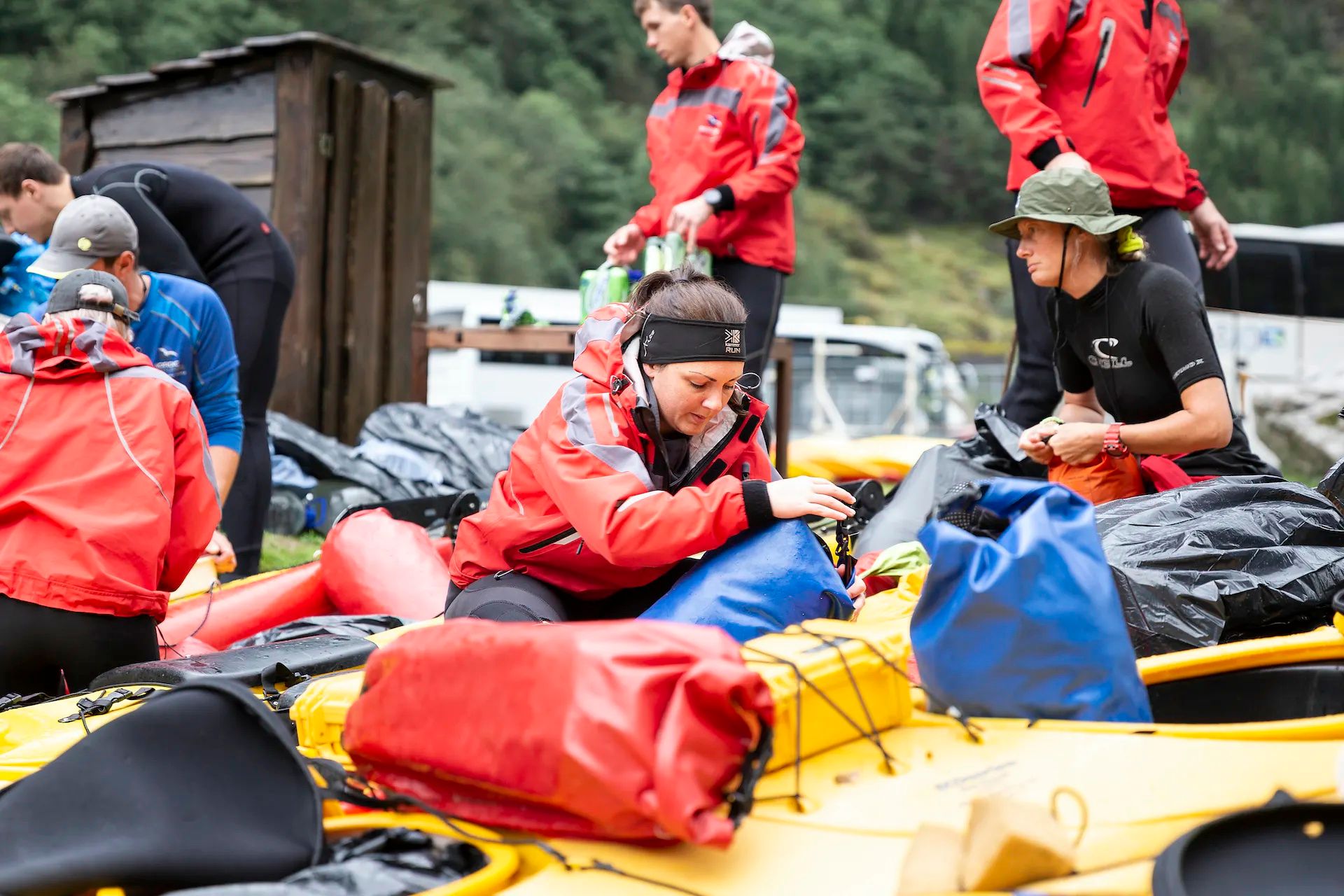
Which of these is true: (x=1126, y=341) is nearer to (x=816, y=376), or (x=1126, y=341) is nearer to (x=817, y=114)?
(x=816, y=376)

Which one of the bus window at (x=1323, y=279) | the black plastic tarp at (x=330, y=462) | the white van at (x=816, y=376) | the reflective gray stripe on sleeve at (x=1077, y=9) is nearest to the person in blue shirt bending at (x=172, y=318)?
the black plastic tarp at (x=330, y=462)

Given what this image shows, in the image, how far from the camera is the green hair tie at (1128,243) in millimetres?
3549

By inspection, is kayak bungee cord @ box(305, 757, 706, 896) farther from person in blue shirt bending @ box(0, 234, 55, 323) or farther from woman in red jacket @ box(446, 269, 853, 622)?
person in blue shirt bending @ box(0, 234, 55, 323)

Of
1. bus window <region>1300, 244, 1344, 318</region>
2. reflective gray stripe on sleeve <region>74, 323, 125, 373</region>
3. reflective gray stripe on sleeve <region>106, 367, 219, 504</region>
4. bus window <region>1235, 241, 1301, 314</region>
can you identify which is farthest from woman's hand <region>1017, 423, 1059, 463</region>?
bus window <region>1300, 244, 1344, 318</region>

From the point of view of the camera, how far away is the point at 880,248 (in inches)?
2452

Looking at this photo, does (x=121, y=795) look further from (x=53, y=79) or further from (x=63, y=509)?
(x=53, y=79)

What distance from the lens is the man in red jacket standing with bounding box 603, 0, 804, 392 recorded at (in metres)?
4.84

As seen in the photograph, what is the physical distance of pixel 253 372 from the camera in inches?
198

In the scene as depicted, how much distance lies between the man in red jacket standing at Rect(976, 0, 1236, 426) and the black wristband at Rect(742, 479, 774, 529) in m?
1.74

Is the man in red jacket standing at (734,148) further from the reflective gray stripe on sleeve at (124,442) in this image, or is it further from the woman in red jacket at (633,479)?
the reflective gray stripe on sleeve at (124,442)

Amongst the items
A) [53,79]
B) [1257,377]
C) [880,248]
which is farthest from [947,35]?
[1257,377]

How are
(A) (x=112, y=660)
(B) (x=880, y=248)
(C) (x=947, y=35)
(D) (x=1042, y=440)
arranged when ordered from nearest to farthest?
(A) (x=112, y=660) < (D) (x=1042, y=440) < (B) (x=880, y=248) < (C) (x=947, y=35)

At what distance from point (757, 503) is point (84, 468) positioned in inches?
62.3

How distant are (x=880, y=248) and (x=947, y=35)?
13.6 metres
